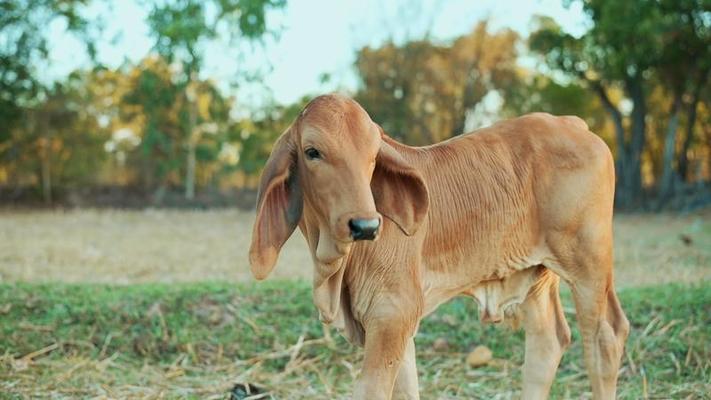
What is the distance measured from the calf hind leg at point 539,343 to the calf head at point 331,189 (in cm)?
120

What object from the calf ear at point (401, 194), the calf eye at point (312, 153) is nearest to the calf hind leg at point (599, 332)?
the calf ear at point (401, 194)

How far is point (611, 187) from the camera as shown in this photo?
13.7 ft

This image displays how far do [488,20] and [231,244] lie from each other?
55.9ft

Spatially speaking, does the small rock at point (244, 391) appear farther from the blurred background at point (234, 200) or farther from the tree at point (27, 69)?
the tree at point (27, 69)

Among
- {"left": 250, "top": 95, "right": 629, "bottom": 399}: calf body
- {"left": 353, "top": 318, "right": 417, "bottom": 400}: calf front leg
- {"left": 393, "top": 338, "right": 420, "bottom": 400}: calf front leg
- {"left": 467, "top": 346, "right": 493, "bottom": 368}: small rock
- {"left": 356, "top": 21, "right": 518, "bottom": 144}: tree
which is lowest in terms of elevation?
{"left": 467, "top": 346, "right": 493, "bottom": 368}: small rock

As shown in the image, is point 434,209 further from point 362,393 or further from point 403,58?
point 403,58

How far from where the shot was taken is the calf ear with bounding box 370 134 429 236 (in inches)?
134

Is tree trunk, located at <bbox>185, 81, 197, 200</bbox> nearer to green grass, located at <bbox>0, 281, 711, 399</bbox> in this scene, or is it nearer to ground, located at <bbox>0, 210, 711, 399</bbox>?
ground, located at <bbox>0, 210, 711, 399</bbox>

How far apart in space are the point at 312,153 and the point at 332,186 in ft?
0.56

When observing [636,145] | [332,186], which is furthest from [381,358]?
[636,145]

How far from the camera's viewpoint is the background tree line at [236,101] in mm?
23250

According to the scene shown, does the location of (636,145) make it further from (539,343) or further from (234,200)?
(539,343)

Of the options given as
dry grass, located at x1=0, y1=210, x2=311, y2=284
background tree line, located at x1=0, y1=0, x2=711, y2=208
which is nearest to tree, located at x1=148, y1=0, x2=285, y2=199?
background tree line, located at x1=0, y1=0, x2=711, y2=208

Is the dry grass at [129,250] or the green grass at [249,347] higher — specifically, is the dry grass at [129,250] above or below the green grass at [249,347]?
below
